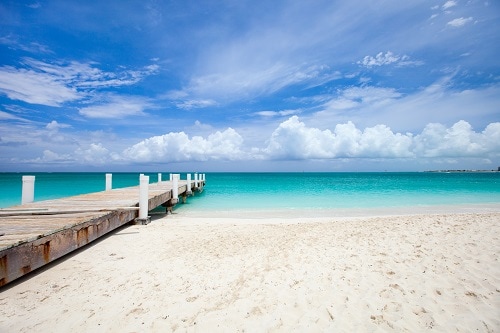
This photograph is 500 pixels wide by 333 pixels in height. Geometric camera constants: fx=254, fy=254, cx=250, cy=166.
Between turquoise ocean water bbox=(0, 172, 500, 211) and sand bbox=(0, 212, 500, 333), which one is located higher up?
sand bbox=(0, 212, 500, 333)

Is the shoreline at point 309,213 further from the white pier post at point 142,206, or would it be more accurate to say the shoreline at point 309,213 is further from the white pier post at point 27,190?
the white pier post at point 27,190

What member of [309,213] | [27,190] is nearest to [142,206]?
[27,190]

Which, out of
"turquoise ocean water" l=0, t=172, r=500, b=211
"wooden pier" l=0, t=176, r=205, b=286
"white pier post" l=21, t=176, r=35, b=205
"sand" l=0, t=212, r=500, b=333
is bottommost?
"turquoise ocean water" l=0, t=172, r=500, b=211

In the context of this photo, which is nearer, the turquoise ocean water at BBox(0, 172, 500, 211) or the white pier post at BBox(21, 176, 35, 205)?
the white pier post at BBox(21, 176, 35, 205)

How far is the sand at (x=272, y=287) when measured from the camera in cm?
350

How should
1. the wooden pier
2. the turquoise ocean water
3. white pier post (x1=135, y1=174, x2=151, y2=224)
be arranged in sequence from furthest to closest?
the turquoise ocean water < white pier post (x1=135, y1=174, x2=151, y2=224) < the wooden pier

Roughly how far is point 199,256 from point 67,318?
2901mm

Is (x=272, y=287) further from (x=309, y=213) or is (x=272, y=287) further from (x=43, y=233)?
(x=309, y=213)

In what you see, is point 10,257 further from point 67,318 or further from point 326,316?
point 326,316

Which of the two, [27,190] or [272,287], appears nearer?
[272,287]

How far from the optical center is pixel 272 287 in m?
4.46

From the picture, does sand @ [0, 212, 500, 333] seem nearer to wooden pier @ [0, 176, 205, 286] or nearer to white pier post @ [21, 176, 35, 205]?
wooden pier @ [0, 176, 205, 286]

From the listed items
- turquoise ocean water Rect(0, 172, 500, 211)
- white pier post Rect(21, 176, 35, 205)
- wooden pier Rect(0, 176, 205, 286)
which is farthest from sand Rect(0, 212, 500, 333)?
turquoise ocean water Rect(0, 172, 500, 211)

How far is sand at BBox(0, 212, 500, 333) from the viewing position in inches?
138
